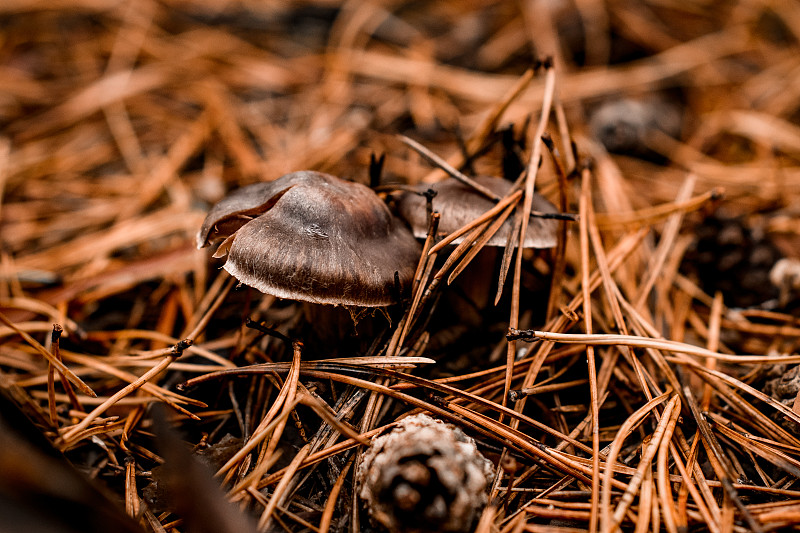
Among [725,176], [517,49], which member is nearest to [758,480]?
[725,176]

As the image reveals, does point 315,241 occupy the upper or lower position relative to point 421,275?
upper

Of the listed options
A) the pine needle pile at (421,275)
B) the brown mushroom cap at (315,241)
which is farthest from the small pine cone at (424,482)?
the brown mushroom cap at (315,241)

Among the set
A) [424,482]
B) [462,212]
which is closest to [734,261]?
[462,212]

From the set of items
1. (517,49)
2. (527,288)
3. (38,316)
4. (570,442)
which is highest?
(517,49)

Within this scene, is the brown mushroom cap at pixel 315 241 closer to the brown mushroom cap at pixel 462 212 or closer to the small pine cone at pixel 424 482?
the brown mushroom cap at pixel 462 212

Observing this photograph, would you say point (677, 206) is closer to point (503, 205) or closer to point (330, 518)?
point (503, 205)

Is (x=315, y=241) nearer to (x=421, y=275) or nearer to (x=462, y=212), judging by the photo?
(x=421, y=275)
